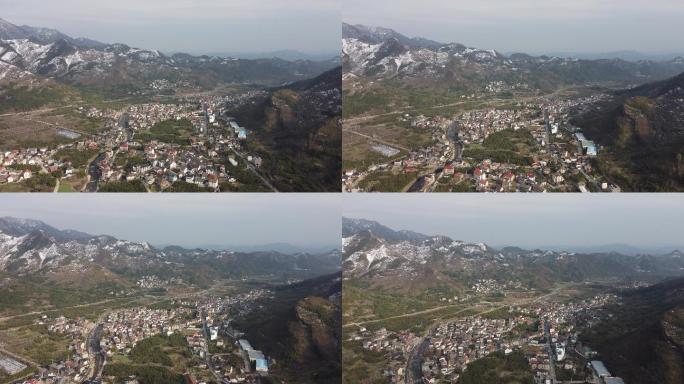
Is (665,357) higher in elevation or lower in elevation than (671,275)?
lower

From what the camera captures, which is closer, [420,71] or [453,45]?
[453,45]

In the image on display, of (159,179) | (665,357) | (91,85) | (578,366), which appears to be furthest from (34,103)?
(665,357)

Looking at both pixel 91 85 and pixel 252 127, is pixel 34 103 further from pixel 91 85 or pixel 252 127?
pixel 252 127

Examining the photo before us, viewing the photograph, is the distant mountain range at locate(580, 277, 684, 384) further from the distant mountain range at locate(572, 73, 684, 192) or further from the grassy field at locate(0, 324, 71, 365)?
the grassy field at locate(0, 324, 71, 365)

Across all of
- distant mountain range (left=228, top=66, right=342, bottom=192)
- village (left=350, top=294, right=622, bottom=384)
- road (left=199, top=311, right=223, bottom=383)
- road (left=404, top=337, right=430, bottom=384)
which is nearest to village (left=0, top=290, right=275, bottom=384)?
road (left=199, top=311, right=223, bottom=383)

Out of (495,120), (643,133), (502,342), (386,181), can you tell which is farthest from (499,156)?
(502,342)

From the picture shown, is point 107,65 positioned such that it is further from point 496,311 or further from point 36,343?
point 496,311
